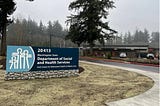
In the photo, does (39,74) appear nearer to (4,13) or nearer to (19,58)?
(19,58)

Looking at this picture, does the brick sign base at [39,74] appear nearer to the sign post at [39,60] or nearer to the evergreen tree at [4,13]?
the sign post at [39,60]

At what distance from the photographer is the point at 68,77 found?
13.1 metres

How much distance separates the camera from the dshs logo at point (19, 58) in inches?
449

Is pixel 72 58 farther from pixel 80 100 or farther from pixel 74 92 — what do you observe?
pixel 80 100

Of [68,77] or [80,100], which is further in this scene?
[68,77]

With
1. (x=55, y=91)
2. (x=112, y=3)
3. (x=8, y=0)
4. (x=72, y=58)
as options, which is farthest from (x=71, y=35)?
(x=55, y=91)

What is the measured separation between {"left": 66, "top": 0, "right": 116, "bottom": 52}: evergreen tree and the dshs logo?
25939 mm

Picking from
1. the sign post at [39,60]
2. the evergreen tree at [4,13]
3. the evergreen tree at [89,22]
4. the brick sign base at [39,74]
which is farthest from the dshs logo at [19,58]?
the evergreen tree at [89,22]

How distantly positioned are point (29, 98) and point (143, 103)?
13.5 ft

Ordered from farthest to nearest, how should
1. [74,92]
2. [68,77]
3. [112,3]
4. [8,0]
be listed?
1. [112,3]
2. [8,0]
3. [68,77]
4. [74,92]

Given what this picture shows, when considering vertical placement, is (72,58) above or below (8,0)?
below

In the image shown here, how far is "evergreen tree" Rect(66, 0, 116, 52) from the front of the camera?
38.0m

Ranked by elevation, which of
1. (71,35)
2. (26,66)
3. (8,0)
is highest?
(8,0)

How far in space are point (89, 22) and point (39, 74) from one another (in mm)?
27751
